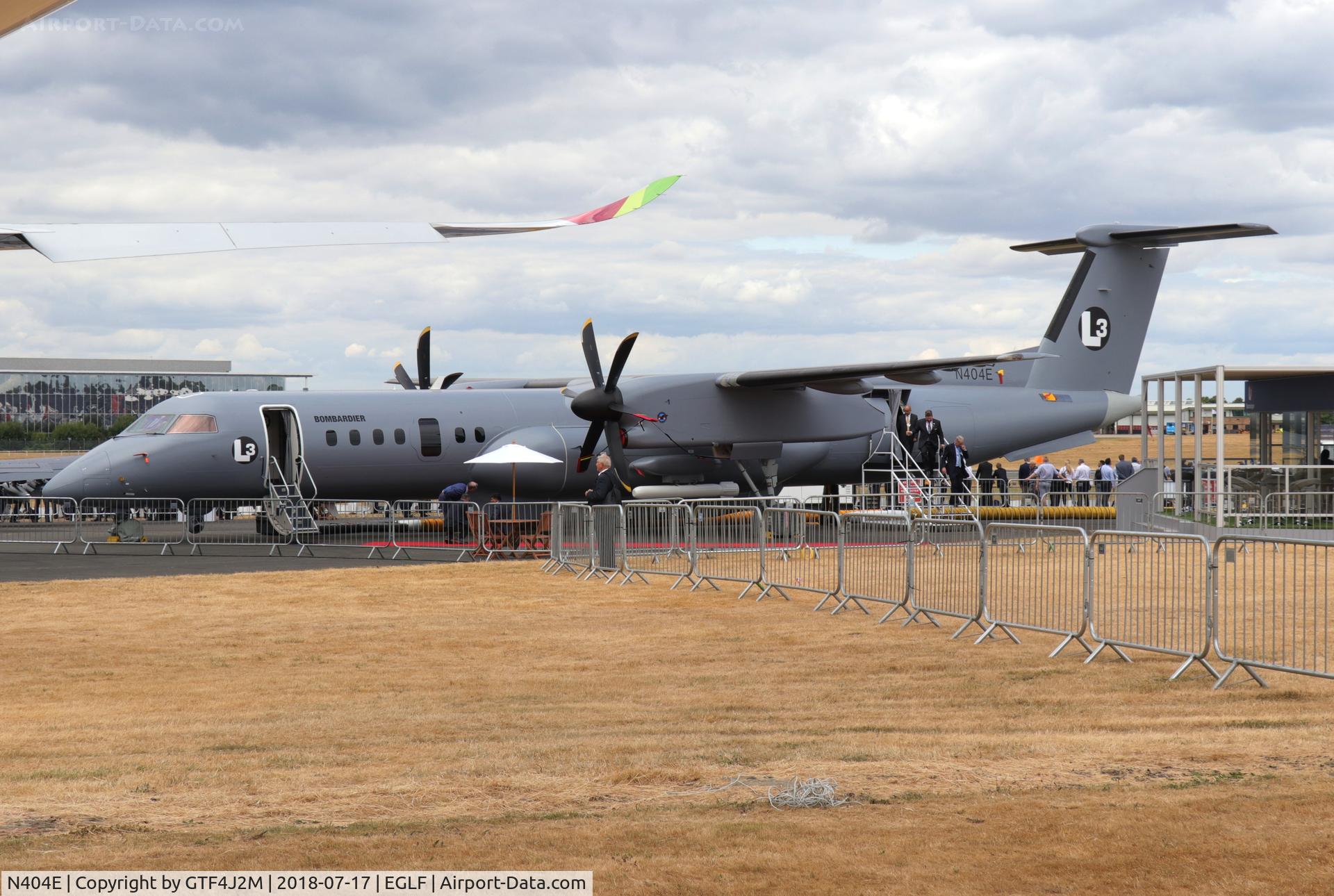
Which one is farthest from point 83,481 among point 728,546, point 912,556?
point 912,556

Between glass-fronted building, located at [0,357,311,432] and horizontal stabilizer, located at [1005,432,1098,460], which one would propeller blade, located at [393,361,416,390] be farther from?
glass-fronted building, located at [0,357,311,432]

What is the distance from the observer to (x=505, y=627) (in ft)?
42.2

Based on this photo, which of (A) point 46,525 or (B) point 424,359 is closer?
(A) point 46,525

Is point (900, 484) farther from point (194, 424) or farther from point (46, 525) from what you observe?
point (46, 525)

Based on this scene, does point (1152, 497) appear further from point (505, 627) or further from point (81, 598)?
point (81, 598)

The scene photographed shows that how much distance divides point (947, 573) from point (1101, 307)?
19.4 metres

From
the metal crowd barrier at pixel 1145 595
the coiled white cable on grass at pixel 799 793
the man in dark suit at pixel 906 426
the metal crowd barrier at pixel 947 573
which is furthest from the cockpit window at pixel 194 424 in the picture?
the coiled white cable on grass at pixel 799 793

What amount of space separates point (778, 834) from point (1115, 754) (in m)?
2.39

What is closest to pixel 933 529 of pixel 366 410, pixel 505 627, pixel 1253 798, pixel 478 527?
pixel 505 627

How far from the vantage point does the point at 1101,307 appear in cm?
3012

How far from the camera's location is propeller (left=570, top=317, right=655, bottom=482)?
2367 cm

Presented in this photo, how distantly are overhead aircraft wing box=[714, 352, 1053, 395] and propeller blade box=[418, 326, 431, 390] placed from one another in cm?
878

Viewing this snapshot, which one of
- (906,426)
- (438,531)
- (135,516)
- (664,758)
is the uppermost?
(906,426)

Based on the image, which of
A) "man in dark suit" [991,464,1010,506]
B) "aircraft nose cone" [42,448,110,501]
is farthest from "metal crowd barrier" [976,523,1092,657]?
"man in dark suit" [991,464,1010,506]
